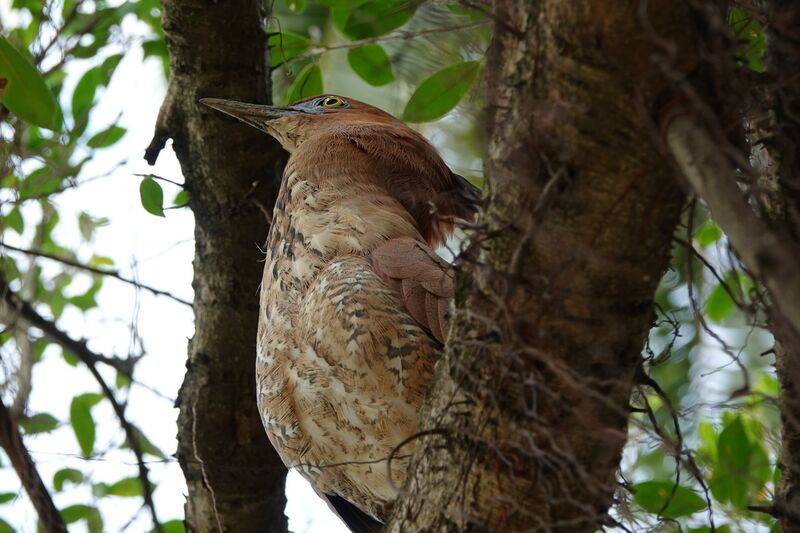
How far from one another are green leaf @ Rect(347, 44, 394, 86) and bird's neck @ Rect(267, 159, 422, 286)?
0.47 m

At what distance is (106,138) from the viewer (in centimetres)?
438

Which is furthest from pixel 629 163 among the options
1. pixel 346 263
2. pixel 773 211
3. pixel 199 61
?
pixel 199 61

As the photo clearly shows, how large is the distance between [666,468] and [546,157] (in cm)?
392

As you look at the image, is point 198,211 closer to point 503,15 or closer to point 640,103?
point 503,15

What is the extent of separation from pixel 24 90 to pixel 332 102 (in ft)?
5.15

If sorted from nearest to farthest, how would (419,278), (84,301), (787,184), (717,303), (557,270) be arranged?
(557,270) → (787,184) → (419,278) → (717,303) → (84,301)

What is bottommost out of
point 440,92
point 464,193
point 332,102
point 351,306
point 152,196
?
point 351,306

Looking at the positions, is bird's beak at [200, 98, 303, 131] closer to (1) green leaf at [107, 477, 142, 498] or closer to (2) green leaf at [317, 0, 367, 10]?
(2) green leaf at [317, 0, 367, 10]

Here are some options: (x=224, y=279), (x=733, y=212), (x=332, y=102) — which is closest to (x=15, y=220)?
(x=224, y=279)

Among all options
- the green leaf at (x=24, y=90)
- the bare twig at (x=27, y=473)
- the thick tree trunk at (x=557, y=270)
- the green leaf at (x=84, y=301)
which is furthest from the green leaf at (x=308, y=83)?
the green leaf at (x=84, y=301)

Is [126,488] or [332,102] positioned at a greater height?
[332,102]

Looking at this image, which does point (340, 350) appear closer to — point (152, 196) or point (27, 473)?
point (27, 473)

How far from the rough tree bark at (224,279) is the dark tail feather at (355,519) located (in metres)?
0.34

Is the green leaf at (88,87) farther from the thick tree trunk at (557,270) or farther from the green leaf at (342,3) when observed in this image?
the thick tree trunk at (557,270)
